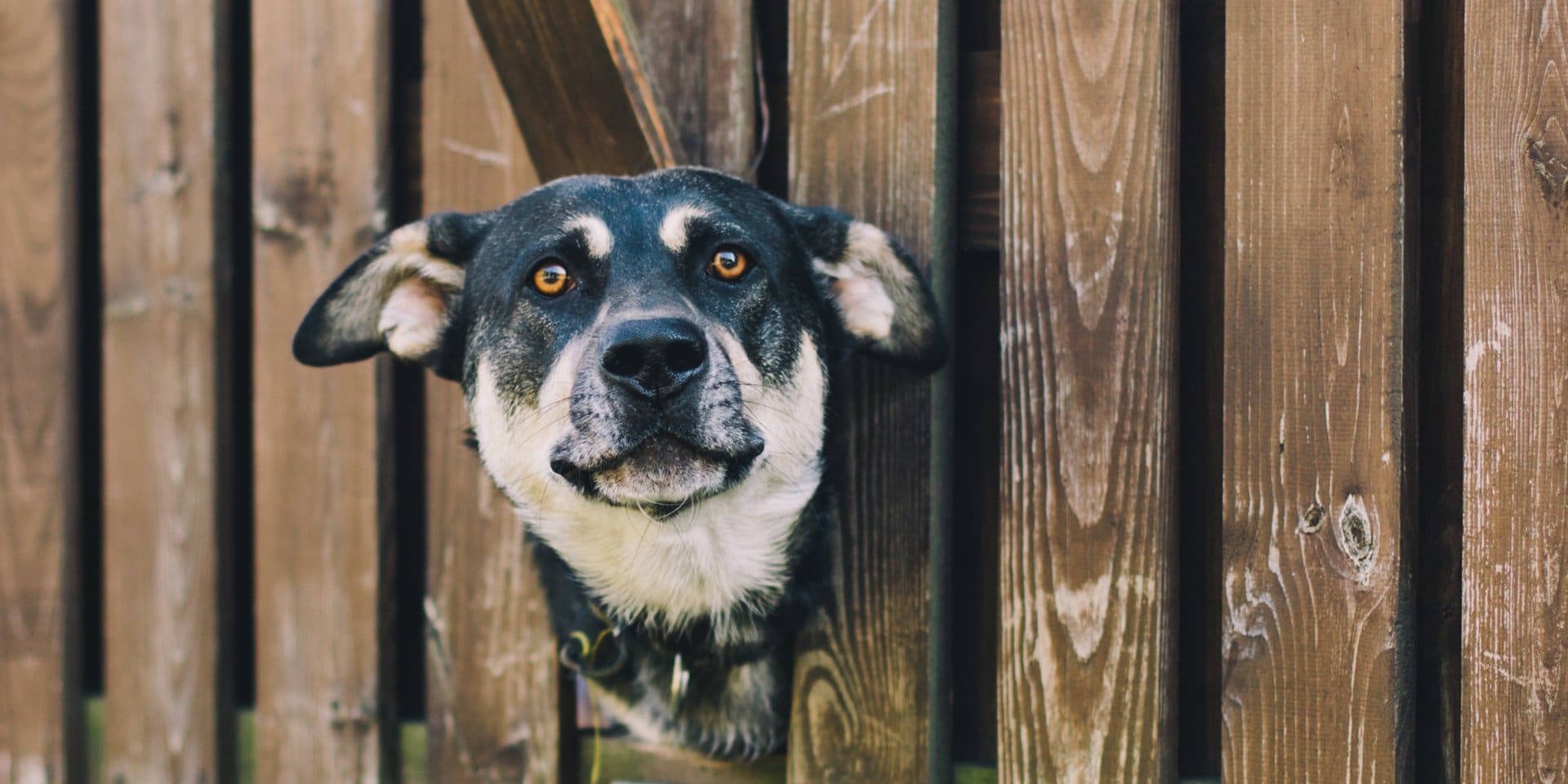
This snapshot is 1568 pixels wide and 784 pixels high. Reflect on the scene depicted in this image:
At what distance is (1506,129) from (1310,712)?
3.40 ft

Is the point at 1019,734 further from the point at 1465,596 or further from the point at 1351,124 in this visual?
the point at 1351,124

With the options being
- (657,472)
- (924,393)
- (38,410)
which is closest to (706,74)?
(924,393)

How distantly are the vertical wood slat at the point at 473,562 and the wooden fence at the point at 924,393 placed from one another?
0.03ft

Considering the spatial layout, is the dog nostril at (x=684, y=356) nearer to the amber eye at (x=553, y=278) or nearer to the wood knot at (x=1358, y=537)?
the amber eye at (x=553, y=278)

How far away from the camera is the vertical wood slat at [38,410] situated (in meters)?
2.85

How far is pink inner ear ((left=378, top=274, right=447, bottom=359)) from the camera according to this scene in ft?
7.98

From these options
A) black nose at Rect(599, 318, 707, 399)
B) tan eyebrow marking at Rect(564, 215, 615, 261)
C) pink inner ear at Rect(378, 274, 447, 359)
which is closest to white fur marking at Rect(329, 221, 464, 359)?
pink inner ear at Rect(378, 274, 447, 359)

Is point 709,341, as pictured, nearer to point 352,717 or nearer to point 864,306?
point 864,306

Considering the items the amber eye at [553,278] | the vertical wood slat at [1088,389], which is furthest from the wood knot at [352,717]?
the vertical wood slat at [1088,389]

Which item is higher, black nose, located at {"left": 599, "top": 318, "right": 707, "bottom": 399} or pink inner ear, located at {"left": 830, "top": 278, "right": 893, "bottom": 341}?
pink inner ear, located at {"left": 830, "top": 278, "right": 893, "bottom": 341}

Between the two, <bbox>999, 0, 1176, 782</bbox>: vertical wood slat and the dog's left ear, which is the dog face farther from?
<bbox>999, 0, 1176, 782</bbox>: vertical wood slat

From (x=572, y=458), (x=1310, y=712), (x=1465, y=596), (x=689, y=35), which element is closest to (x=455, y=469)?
(x=572, y=458)

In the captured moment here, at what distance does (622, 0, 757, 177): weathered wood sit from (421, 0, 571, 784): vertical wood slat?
1.26 feet

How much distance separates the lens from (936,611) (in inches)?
91.8
